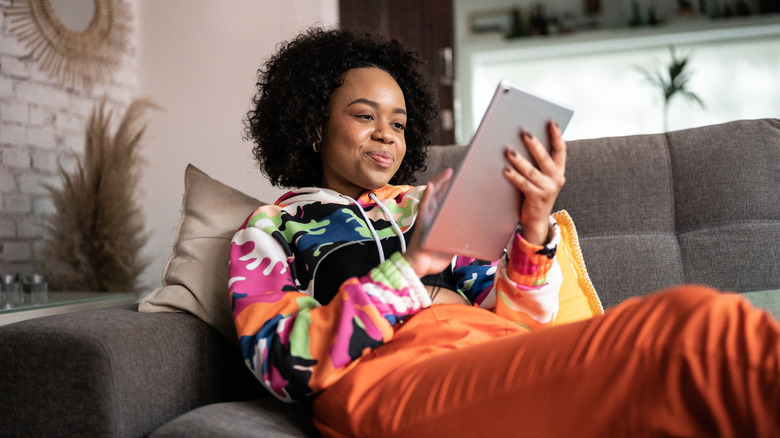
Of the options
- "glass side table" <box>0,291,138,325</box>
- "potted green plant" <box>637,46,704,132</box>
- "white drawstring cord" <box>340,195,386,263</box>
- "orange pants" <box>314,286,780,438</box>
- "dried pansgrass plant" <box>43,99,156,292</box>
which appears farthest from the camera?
"potted green plant" <box>637,46,704,132</box>

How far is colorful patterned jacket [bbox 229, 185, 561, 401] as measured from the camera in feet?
3.05

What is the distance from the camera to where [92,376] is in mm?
965

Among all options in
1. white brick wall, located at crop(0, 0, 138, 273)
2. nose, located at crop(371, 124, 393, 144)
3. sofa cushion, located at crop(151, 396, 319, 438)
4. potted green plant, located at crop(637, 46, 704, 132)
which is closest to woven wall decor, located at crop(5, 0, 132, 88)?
white brick wall, located at crop(0, 0, 138, 273)

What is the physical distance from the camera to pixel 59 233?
2.30m

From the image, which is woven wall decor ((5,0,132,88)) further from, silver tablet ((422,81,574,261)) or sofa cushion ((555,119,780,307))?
silver tablet ((422,81,574,261))

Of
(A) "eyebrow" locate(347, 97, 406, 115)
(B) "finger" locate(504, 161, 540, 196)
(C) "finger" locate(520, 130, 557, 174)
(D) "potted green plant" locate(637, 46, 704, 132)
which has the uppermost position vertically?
(D) "potted green plant" locate(637, 46, 704, 132)

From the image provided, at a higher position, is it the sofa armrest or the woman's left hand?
the woman's left hand

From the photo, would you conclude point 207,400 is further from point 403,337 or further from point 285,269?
point 403,337

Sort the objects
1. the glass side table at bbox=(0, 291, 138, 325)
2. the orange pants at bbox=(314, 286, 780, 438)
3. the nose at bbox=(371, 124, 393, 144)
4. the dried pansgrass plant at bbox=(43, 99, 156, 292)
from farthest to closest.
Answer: the dried pansgrass plant at bbox=(43, 99, 156, 292) < the glass side table at bbox=(0, 291, 138, 325) < the nose at bbox=(371, 124, 393, 144) < the orange pants at bbox=(314, 286, 780, 438)

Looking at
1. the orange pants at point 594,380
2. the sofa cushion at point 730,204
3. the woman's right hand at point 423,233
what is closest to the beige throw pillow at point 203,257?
the orange pants at point 594,380

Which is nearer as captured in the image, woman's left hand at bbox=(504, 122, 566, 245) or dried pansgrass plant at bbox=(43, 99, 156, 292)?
woman's left hand at bbox=(504, 122, 566, 245)

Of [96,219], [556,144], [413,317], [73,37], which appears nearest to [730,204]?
[556,144]

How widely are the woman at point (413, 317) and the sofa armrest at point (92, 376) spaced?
0.53ft

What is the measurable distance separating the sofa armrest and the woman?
160 mm
